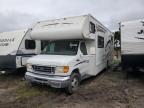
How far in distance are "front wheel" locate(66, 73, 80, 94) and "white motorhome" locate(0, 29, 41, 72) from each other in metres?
3.10

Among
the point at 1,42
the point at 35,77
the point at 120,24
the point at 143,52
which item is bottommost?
the point at 35,77

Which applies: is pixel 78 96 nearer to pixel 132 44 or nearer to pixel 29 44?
pixel 132 44

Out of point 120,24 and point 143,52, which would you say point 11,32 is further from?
point 143,52

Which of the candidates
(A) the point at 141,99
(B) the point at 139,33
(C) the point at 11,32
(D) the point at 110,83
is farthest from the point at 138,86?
(C) the point at 11,32

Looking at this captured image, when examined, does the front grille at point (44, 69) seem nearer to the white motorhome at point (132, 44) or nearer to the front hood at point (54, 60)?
the front hood at point (54, 60)

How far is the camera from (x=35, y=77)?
23.0ft

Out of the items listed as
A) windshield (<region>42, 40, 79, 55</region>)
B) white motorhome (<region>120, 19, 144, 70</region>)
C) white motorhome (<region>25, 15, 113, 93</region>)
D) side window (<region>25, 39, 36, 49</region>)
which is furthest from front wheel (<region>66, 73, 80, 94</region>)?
side window (<region>25, 39, 36, 49</region>)

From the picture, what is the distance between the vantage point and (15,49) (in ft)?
31.9

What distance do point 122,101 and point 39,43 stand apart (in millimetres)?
5173

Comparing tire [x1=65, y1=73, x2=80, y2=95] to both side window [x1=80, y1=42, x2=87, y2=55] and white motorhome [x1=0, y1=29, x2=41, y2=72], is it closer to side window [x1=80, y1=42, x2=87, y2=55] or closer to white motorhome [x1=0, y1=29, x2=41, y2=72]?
side window [x1=80, y1=42, x2=87, y2=55]

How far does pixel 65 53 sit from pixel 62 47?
1.44 feet

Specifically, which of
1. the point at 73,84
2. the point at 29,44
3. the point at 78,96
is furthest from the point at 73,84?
the point at 29,44

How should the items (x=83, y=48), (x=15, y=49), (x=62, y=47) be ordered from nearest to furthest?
(x=62, y=47) → (x=83, y=48) → (x=15, y=49)

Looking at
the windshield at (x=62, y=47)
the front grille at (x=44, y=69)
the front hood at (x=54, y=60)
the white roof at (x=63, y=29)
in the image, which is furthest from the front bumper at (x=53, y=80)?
the white roof at (x=63, y=29)
